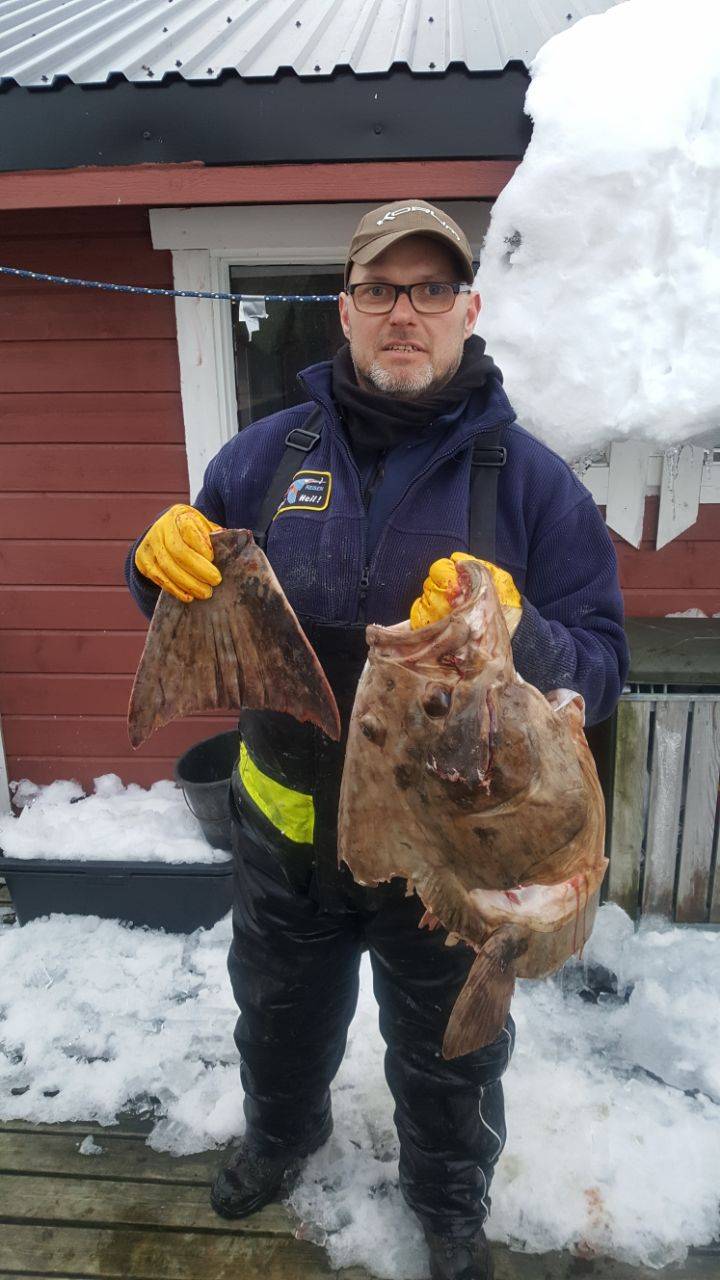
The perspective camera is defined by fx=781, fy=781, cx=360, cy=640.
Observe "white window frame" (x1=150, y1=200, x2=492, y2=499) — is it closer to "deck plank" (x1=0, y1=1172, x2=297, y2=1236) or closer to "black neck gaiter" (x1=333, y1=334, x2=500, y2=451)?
"black neck gaiter" (x1=333, y1=334, x2=500, y2=451)

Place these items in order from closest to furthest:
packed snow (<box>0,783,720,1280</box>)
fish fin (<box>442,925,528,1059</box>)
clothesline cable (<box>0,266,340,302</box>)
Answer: fish fin (<box>442,925,528,1059</box>), packed snow (<box>0,783,720,1280</box>), clothesline cable (<box>0,266,340,302</box>)

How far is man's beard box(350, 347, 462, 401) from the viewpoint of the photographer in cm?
189

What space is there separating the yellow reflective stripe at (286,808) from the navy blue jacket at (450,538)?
1.57 ft

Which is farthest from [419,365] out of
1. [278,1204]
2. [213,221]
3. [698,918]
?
[698,918]

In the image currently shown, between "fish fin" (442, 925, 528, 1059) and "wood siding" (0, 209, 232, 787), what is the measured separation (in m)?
2.86

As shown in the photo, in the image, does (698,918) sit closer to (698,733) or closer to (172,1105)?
(698,733)

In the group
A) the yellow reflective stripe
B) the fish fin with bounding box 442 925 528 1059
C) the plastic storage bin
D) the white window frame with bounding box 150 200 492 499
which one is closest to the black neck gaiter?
the yellow reflective stripe

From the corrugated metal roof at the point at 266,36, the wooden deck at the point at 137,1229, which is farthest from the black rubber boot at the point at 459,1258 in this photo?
the corrugated metal roof at the point at 266,36

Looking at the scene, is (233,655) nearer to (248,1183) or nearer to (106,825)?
(248,1183)

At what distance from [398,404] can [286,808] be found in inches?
41.7

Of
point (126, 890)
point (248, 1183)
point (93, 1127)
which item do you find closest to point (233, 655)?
point (248, 1183)

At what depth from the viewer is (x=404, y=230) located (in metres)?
1.83

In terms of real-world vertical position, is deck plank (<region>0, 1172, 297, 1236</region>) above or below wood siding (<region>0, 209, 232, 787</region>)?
below

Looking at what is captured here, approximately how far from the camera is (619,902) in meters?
3.56
